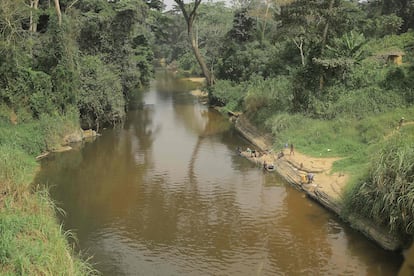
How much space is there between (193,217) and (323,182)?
5731 mm

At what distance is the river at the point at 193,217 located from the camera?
13297mm

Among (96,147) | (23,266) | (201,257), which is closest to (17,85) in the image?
(96,147)

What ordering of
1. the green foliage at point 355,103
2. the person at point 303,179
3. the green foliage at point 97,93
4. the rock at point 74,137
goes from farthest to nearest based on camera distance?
the green foliage at point 97,93 < the rock at point 74,137 < the green foliage at point 355,103 < the person at point 303,179

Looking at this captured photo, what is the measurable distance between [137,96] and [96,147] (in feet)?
78.7

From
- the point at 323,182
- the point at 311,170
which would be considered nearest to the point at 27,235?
the point at 323,182

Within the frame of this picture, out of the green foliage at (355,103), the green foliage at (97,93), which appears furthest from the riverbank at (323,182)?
the green foliage at (97,93)

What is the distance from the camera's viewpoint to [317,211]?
17.0 m

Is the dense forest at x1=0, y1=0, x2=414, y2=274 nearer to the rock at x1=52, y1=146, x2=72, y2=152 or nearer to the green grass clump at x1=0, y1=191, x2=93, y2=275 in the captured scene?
the green grass clump at x1=0, y1=191, x2=93, y2=275

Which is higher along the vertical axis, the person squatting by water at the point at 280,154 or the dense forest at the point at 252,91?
the dense forest at the point at 252,91

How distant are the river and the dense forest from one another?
5.00 feet

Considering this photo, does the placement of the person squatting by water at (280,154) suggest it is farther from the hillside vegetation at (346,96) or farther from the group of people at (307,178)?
the group of people at (307,178)

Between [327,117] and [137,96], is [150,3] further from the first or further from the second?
[327,117]

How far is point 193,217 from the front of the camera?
1673 cm

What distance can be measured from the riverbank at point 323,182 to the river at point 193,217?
0.32m
